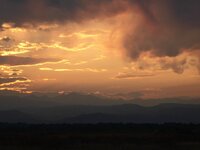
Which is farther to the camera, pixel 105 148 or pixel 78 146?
pixel 78 146

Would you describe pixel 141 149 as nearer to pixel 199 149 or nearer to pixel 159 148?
pixel 159 148

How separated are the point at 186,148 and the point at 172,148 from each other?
1.70 m

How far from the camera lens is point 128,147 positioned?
51875 mm

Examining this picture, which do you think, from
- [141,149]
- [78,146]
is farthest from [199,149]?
[78,146]

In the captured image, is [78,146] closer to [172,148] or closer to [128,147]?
[128,147]

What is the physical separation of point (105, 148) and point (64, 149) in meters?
4.72

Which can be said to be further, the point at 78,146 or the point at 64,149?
the point at 78,146

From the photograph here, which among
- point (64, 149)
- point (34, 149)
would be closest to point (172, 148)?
point (64, 149)

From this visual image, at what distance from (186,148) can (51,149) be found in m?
15.8

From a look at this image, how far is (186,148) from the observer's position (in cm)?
5200

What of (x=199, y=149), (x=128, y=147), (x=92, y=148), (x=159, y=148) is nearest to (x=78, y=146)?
(x=92, y=148)

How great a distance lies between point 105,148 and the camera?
50.9 metres

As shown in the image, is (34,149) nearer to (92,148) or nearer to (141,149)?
(92,148)

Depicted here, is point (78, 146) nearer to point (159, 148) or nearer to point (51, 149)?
point (51, 149)
